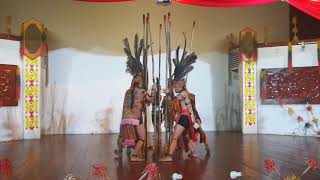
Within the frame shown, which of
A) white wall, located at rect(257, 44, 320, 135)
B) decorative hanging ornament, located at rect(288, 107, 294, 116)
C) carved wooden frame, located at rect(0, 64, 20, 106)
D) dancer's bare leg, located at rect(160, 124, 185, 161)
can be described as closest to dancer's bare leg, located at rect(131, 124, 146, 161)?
dancer's bare leg, located at rect(160, 124, 185, 161)

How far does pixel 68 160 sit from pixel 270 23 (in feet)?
15.5

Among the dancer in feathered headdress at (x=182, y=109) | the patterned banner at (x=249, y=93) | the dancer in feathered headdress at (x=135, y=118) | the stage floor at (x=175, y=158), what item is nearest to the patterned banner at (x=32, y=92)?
the stage floor at (x=175, y=158)

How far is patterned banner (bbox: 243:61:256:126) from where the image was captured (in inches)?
251

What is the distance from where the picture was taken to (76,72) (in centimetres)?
679

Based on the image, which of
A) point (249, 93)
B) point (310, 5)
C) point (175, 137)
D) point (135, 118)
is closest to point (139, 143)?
point (135, 118)

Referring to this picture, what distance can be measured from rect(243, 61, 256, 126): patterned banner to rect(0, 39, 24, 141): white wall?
3.33 meters

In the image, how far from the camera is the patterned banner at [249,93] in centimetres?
638

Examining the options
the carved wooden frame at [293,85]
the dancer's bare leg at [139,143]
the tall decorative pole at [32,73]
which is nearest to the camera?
the dancer's bare leg at [139,143]

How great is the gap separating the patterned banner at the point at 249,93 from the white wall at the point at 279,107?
0.08 m

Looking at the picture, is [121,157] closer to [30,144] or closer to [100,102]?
[30,144]

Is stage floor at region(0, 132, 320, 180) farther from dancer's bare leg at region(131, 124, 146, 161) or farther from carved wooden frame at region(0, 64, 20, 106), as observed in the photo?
carved wooden frame at region(0, 64, 20, 106)

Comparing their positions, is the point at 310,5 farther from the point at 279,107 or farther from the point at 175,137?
the point at 175,137

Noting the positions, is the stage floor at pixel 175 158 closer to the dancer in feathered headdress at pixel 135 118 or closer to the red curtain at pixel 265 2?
the dancer in feathered headdress at pixel 135 118

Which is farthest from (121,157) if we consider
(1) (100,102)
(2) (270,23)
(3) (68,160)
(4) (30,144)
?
(2) (270,23)
